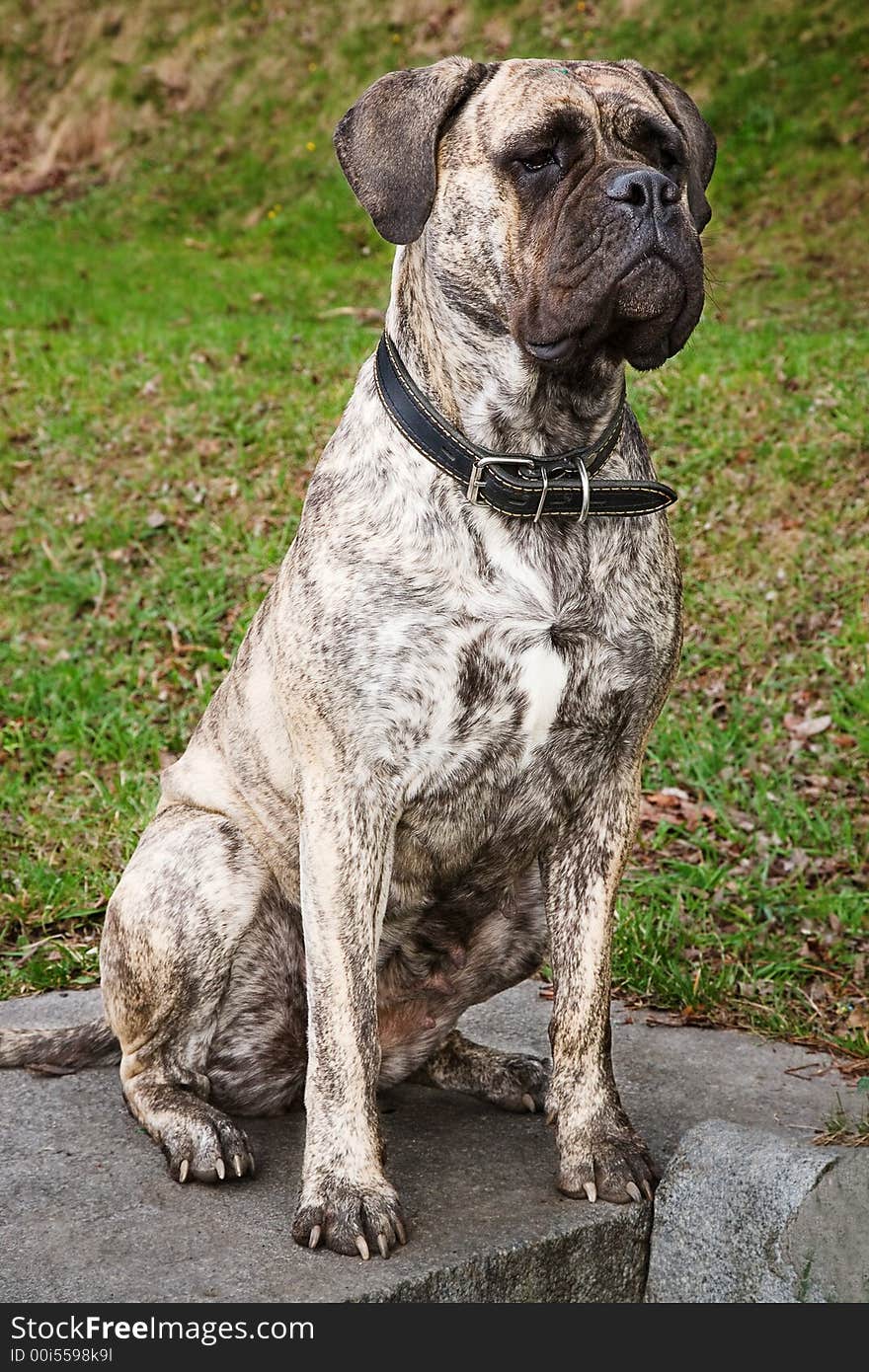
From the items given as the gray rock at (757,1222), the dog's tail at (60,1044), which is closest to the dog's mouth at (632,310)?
the gray rock at (757,1222)

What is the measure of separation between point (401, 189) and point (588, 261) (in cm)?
42

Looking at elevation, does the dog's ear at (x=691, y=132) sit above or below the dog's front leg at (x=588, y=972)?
above

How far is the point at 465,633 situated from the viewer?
2.79 m

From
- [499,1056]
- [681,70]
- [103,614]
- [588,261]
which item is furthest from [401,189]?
[681,70]

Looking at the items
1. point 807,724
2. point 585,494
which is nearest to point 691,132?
point 585,494

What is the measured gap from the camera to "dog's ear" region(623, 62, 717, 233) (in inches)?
123

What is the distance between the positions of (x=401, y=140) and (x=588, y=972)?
5.55 feet

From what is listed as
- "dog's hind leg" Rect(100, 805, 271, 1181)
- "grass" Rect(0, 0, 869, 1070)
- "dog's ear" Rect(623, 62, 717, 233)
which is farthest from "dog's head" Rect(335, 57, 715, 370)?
"dog's hind leg" Rect(100, 805, 271, 1181)

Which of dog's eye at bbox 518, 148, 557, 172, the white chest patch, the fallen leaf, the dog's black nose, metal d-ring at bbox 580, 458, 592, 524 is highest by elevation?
dog's eye at bbox 518, 148, 557, 172

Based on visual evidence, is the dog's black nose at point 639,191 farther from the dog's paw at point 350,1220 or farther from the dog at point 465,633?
the dog's paw at point 350,1220

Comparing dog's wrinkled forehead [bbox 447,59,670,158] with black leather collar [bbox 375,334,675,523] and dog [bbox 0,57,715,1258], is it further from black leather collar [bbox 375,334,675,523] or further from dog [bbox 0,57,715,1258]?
black leather collar [bbox 375,334,675,523]

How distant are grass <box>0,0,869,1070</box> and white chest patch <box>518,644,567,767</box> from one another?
1.03m

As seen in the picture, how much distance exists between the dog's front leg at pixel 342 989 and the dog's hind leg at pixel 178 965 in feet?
1.04

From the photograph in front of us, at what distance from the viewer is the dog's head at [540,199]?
269cm
